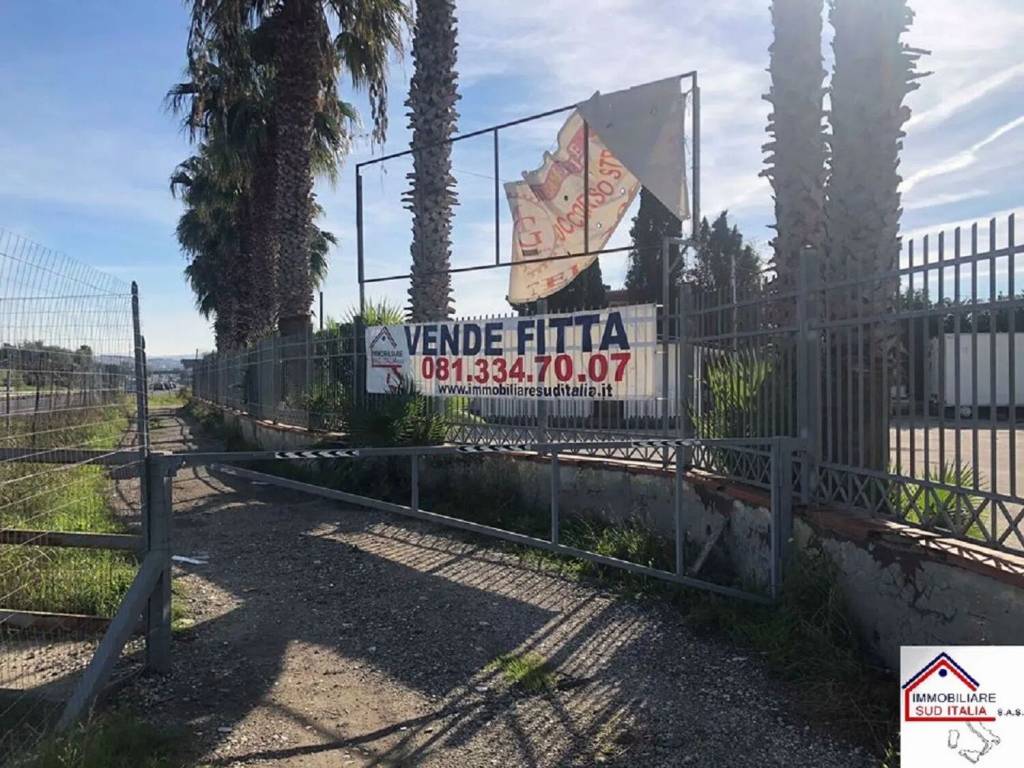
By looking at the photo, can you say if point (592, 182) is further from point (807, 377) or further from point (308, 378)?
point (308, 378)

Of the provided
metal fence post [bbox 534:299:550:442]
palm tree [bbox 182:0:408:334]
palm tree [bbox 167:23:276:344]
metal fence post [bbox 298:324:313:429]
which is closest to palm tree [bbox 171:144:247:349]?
palm tree [bbox 167:23:276:344]

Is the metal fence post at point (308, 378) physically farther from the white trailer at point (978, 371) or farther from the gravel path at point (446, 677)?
the white trailer at point (978, 371)

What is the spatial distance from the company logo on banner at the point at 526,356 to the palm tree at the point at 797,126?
1410 mm

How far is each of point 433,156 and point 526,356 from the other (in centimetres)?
419

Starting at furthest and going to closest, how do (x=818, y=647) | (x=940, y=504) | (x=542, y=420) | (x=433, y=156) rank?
1. (x=433, y=156)
2. (x=542, y=420)
3. (x=818, y=647)
4. (x=940, y=504)

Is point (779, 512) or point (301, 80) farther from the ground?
point (301, 80)

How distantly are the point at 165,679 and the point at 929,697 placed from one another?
12.9 feet

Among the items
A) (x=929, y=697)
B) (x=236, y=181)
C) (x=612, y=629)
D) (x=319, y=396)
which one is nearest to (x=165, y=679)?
(x=612, y=629)

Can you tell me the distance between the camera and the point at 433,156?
11.8 meters

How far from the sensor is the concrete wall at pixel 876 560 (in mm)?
3840

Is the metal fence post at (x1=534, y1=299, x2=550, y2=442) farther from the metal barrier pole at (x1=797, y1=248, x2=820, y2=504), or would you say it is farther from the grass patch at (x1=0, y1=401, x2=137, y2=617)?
the grass patch at (x1=0, y1=401, x2=137, y2=617)

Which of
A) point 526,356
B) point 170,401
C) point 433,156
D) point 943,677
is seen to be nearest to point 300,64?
point 433,156

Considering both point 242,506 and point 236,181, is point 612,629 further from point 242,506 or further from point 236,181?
point 236,181

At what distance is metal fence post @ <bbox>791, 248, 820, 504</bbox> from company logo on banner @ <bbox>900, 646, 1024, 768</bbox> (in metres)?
1.63
